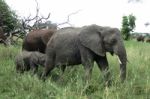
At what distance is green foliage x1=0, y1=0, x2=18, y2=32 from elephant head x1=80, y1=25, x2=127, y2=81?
22.0 feet

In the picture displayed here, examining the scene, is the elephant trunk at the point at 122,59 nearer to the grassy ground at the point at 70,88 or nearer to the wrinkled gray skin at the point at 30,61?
the grassy ground at the point at 70,88

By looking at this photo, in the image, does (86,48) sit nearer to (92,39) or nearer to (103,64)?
(92,39)

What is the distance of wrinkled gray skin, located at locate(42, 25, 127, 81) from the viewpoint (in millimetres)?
8445

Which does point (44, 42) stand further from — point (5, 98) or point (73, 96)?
point (73, 96)

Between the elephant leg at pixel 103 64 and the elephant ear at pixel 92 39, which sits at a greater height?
the elephant ear at pixel 92 39

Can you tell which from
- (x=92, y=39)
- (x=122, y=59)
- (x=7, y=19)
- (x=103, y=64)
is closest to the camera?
(x=122, y=59)

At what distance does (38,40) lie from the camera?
1139 centimetres

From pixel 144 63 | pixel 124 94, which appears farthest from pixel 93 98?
pixel 144 63

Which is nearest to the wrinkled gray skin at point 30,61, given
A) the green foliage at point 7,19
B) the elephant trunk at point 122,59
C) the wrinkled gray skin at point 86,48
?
the wrinkled gray skin at point 86,48

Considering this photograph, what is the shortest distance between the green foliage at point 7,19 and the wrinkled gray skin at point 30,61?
479cm

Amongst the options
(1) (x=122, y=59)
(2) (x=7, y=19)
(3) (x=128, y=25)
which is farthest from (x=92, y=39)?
(3) (x=128, y=25)

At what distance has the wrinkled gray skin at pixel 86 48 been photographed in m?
8.45

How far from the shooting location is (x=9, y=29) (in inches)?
617

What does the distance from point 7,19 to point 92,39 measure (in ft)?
25.0
